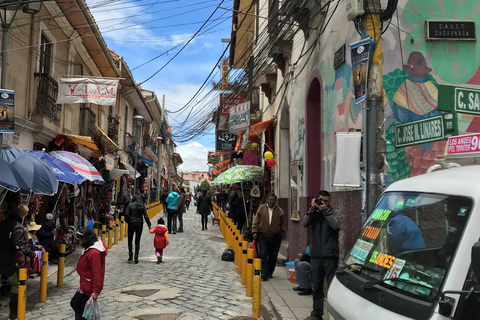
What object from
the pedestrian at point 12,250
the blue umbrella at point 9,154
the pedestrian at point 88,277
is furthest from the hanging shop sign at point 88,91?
the pedestrian at point 88,277

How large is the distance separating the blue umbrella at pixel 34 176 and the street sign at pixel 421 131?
20.5 ft

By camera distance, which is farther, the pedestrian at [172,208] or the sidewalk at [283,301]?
the pedestrian at [172,208]

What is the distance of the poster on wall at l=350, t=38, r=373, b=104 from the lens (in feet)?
16.6

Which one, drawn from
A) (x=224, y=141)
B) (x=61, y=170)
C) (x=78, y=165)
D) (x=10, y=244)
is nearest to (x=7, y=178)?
(x=10, y=244)

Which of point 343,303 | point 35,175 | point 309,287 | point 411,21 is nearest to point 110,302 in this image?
point 35,175

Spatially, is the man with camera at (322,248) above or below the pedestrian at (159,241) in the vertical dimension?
above

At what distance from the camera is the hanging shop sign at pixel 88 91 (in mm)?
12633

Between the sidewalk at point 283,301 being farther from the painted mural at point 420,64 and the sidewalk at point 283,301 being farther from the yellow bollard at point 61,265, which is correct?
the yellow bollard at point 61,265

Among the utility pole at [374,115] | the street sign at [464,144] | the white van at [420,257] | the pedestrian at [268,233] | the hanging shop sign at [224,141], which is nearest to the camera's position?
the white van at [420,257]

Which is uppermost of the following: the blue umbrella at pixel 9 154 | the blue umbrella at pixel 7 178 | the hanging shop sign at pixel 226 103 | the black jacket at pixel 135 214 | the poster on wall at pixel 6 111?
the hanging shop sign at pixel 226 103

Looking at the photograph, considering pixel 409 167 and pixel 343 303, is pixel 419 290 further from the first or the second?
pixel 409 167

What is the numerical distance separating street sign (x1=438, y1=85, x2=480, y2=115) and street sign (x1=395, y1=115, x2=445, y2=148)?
1.13ft

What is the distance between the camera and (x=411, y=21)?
23.0ft

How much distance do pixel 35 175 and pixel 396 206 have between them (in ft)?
22.6
